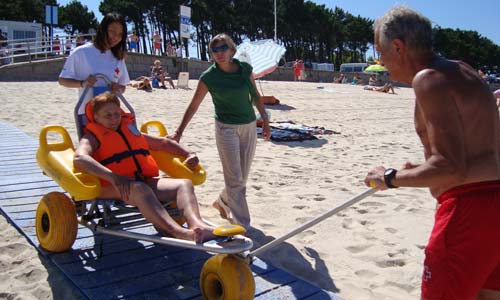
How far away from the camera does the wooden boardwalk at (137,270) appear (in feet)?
9.36

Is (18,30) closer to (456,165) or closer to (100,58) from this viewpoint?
(100,58)

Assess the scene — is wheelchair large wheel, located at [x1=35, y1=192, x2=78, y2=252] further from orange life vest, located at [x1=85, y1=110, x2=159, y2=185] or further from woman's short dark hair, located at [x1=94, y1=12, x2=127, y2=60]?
woman's short dark hair, located at [x1=94, y1=12, x2=127, y2=60]

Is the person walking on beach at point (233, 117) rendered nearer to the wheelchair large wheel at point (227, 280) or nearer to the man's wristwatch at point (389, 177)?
the wheelchair large wheel at point (227, 280)

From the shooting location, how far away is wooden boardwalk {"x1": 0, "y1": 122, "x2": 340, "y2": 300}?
2854 mm

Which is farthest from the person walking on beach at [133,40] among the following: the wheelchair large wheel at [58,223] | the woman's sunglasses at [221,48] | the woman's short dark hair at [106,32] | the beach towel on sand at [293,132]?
the wheelchair large wheel at [58,223]

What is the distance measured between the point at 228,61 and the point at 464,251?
2639 millimetres

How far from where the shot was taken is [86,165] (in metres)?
3.04

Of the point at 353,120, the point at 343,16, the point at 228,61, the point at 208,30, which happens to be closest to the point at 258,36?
the point at 208,30

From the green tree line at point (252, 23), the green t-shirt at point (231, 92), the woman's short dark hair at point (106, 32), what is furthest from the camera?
the green tree line at point (252, 23)

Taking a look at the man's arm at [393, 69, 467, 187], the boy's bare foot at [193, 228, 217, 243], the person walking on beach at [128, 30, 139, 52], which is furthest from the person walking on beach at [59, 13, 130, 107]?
the person walking on beach at [128, 30, 139, 52]

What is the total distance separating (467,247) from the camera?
1.71 metres

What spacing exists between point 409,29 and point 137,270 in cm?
227

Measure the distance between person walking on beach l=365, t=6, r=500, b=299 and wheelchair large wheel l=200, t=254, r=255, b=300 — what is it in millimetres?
1068

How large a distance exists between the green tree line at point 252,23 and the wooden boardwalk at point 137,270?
4234cm
